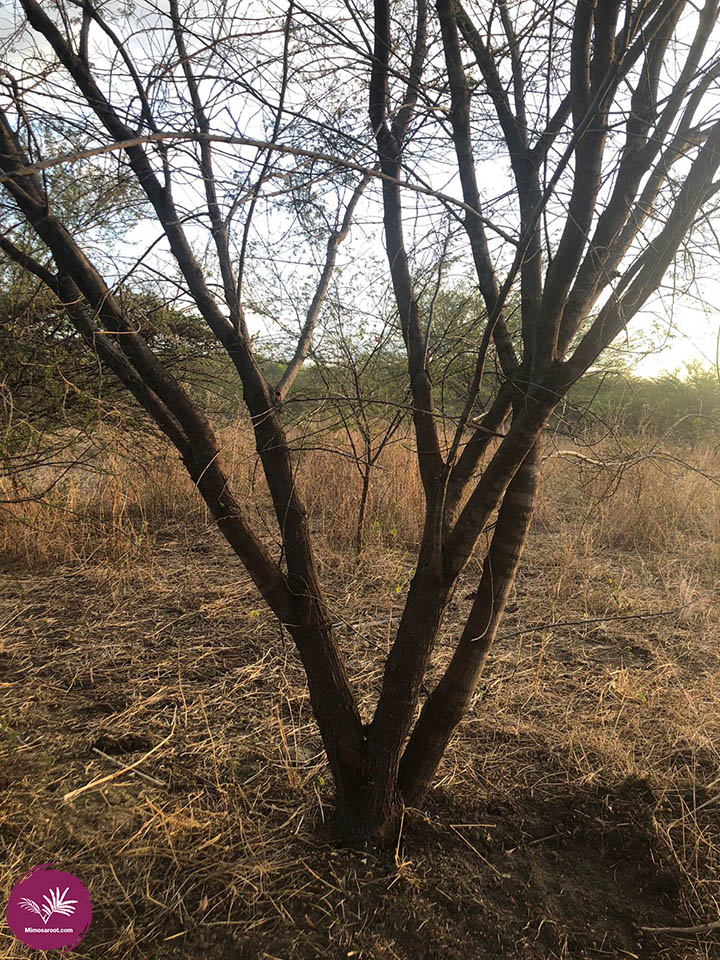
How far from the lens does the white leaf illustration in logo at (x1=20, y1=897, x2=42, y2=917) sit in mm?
1164

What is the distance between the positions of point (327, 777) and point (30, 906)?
0.74 metres

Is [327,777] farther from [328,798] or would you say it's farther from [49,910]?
[49,910]

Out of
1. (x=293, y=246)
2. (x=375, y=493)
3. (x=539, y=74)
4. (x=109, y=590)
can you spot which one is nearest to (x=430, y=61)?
(x=539, y=74)

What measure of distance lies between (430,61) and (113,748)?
2101 mm

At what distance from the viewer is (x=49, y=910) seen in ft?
3.85

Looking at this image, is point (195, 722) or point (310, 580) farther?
point (195, 722)

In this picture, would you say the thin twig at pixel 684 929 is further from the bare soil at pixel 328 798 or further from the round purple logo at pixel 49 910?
the round purple logo at pixel 49 910

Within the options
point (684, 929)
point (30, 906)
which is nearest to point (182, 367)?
point (30, 906)

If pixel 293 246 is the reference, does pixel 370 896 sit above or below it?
below

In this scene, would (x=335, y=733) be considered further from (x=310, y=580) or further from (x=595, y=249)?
(x=595, y=249)

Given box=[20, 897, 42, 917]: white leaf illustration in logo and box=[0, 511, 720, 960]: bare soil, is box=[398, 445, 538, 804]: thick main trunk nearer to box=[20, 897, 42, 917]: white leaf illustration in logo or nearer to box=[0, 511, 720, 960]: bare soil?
box=[0, 511, 720, 960]: bare soil

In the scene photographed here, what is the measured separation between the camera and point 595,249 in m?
1.05

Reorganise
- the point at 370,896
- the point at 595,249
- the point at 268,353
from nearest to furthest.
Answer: the point at 595,249 < the point at 370,896 < the point at 268,353

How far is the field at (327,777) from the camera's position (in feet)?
3.84
